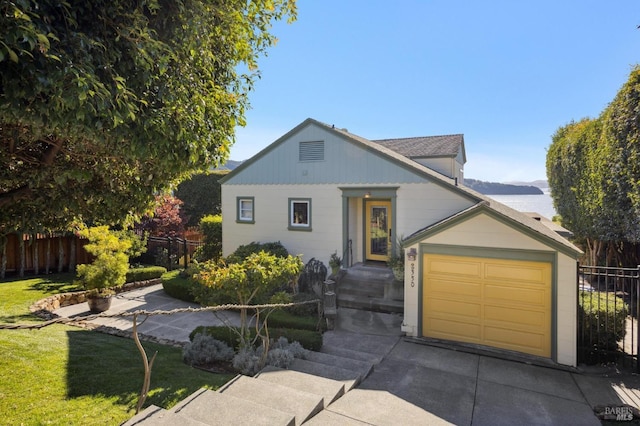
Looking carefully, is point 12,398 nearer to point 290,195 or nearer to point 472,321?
point 472,321

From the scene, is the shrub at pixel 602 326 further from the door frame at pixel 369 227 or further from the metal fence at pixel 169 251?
the metal fence at pixel 169 251

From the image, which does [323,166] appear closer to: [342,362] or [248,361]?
[342,362]

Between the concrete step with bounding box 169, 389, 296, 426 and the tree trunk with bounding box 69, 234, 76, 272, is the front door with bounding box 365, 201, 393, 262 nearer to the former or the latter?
the concrete step with bounding box 169, 389, 296, 426

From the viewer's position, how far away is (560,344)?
8016 mm

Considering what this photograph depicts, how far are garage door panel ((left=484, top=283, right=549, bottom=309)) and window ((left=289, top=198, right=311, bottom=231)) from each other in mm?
7295

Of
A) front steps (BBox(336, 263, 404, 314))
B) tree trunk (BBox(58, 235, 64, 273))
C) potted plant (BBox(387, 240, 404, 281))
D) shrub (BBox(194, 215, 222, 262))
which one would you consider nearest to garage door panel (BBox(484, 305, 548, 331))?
front steps (BBox(336, 263, 404, 314))

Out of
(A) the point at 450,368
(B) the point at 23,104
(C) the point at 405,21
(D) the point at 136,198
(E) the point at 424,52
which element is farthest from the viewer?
(E) the point at 424,52

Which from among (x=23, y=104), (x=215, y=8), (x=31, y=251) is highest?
(x=215, y=8)

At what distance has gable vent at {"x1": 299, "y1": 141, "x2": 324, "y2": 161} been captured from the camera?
13758 millimetres

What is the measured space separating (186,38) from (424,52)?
10454 mm

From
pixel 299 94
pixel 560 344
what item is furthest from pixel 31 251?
pixel 560 344

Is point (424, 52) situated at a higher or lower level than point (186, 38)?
higher

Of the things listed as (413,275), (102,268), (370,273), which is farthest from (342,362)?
(102,268)

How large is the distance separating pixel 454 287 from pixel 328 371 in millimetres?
4536
